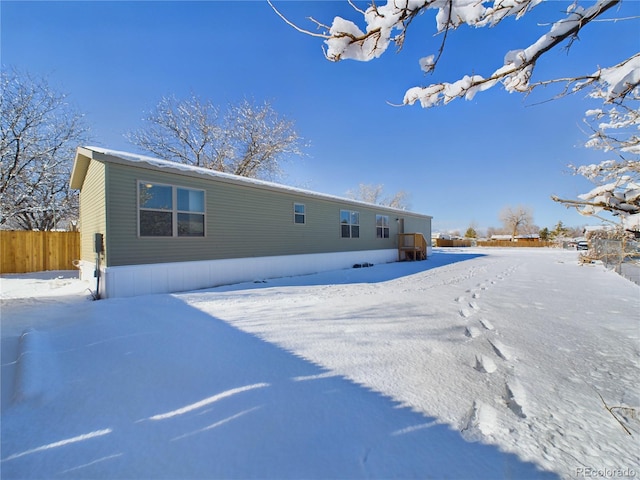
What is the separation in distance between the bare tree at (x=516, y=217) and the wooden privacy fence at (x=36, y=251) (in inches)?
2529

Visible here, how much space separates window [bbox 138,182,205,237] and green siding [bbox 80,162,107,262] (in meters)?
0.75

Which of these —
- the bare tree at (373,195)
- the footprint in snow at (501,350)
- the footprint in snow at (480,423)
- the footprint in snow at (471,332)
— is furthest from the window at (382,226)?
the bare tree at (373,195)

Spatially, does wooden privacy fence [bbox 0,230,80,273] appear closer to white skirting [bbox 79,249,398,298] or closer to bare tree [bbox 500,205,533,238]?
white skirting [bbox 79,249,398,298]

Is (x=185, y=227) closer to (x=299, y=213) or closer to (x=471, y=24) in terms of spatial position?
(x=299, y=213)

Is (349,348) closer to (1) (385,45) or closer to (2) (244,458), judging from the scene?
(2) (244,458)

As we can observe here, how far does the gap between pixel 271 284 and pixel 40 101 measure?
14179 mm

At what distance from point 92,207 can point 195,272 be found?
3235mm

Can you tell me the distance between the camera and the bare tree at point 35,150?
37.7ft

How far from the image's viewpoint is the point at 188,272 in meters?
6.93

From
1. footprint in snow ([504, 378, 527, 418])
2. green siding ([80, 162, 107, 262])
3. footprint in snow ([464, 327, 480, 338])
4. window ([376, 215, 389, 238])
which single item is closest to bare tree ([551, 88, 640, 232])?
footprint in snow ([504, 378, 527, 418])

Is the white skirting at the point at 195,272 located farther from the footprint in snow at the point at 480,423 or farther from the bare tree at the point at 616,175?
the bare tree at the point at 616,175

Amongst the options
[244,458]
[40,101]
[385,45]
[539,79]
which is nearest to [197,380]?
[244,458]

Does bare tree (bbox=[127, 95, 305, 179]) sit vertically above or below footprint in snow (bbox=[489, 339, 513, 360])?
above

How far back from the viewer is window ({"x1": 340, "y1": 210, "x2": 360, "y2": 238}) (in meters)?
12.1
